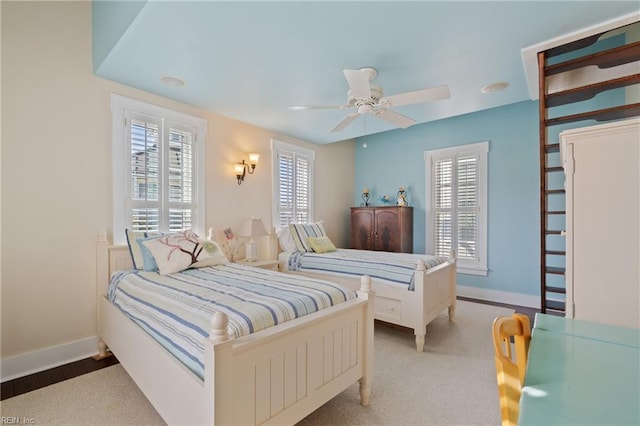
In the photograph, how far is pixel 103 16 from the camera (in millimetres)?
2562

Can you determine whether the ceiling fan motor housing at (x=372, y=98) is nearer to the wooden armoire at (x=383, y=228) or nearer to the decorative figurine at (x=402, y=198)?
the wooden armoire at (x=383, y=228)

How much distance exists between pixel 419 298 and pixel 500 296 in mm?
2294

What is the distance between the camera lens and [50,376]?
7.88 feet

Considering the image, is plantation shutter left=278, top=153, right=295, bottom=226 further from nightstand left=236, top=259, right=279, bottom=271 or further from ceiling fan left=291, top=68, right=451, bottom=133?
ceiling fan left=291, top=68, right=451, bottom=133

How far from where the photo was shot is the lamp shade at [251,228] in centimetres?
391

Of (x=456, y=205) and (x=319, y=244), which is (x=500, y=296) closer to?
(x=456, y=205)

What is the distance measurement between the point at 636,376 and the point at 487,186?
4151 mm

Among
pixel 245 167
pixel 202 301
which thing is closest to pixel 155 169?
pixel 245 167

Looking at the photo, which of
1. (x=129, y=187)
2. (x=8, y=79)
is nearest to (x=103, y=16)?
(x=8, y=79)

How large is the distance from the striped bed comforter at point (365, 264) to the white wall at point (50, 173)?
7.36ft

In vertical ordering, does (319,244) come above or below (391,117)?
below

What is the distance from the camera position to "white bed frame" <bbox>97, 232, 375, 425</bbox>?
126 centimetres

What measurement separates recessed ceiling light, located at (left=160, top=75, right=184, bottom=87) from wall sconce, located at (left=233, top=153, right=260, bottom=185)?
1.26 m

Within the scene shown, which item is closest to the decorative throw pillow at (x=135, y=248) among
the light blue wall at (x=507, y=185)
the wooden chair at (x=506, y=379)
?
the wooden chair at (x=506, y=379)
